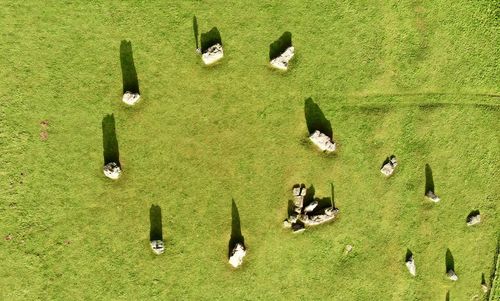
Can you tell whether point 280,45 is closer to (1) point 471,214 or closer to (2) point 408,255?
(2) point 408,255

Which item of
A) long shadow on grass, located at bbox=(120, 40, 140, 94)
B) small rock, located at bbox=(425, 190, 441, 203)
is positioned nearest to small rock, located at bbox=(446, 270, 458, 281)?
small rock, located at bbox=(425, 190, 441, 203)

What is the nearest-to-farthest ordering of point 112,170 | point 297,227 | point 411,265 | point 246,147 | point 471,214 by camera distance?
point 112,170
point 246,147
point 297,227
point 411,265
point 471,214

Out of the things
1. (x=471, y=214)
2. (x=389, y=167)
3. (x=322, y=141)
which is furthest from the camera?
(x=471, y=214)

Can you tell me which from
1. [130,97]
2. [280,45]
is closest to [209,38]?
[280,45]

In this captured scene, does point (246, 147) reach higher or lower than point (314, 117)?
lower

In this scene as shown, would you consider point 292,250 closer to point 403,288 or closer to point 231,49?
point 403,288

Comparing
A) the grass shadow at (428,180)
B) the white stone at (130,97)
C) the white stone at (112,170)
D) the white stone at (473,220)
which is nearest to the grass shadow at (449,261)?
the white stone at (473,220)

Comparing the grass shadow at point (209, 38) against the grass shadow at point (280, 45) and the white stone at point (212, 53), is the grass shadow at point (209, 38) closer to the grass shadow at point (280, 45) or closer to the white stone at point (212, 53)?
the white stone at point (212, 53)
